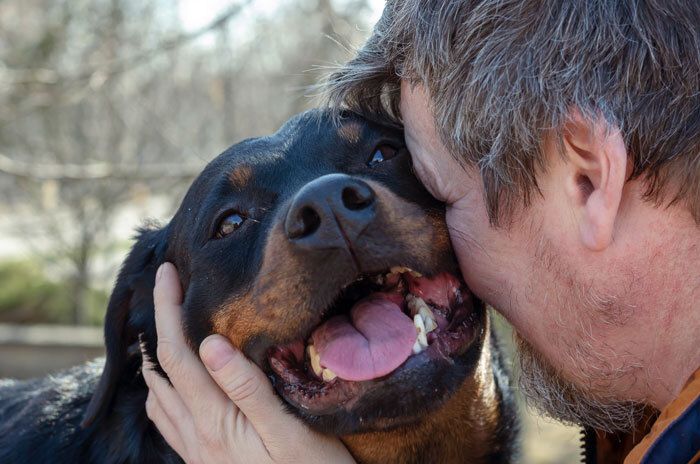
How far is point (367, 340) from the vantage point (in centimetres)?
212

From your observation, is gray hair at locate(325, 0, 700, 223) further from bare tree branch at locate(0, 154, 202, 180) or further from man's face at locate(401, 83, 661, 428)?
→ bare tree branch at locate(0, 154, 202, 180)

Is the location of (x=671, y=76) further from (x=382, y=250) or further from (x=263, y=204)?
(x=263, y=204)

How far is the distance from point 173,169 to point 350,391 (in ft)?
13.0

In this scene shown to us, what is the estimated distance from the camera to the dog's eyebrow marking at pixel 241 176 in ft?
7.97

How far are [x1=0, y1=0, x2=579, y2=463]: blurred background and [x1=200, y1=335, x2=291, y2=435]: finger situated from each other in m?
2.85

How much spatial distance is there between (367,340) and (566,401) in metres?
0.64

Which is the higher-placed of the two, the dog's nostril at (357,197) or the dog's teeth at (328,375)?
the dog's nostril at (357,197)

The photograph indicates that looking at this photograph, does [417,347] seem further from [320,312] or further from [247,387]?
[247,387]

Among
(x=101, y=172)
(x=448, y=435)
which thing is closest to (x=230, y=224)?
(x=448, y=435)

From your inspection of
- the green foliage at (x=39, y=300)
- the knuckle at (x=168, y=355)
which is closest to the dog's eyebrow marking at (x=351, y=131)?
the knuckle at (x=168, y=355)

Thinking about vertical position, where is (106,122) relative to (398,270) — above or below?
above

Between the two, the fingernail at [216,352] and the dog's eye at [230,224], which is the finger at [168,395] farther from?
the dog's eye at [230,224]

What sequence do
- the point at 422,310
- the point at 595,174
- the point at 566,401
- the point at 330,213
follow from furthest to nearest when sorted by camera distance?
the point at 566,401 → the point at 422,310 → the point at 330,213 → the point at 595,174

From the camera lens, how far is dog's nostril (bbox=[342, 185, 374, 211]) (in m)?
2.00
